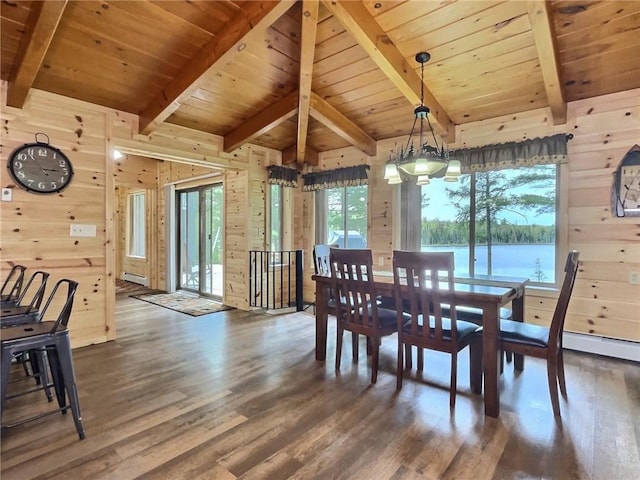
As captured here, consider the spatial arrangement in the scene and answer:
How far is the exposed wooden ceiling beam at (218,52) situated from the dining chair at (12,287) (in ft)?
6.28

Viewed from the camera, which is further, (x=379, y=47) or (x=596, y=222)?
(x=596, y=222)

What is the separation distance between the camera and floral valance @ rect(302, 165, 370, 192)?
5117 millimetres

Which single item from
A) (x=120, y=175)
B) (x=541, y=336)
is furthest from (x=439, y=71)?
(x=120, y=175)

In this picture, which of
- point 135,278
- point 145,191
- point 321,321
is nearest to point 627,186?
point 321,321

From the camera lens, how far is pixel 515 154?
3787mm

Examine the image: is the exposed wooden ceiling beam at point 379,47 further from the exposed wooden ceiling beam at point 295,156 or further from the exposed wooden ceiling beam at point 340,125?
the exposed wooden ceiling beam at point 295,156

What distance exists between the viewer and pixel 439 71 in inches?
137

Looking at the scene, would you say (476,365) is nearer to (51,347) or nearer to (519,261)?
(519,261)

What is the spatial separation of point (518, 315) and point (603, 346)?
1.19 metres

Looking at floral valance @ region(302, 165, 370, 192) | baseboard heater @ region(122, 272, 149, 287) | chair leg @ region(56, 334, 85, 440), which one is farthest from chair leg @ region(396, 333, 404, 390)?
baseboard heater @ region(122, 272, 149, 287)

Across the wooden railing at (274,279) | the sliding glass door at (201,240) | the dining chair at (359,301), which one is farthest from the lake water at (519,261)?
the sliding glass door at (201,240)

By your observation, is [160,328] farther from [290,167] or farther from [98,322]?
[290,167]

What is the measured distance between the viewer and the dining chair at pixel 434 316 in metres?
2.35

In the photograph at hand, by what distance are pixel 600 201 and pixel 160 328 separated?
509 centimetres
